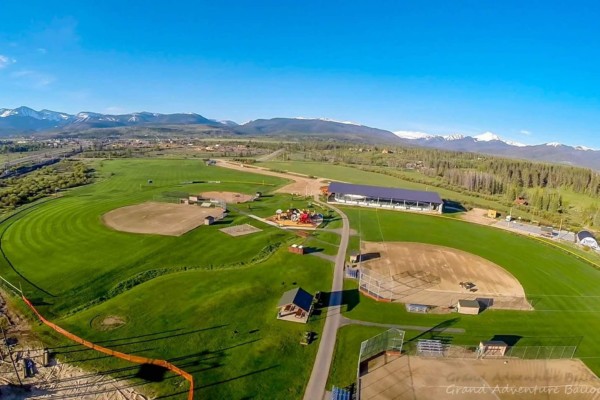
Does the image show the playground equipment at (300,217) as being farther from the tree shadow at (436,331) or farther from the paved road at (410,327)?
the tree shadow at (436,331)

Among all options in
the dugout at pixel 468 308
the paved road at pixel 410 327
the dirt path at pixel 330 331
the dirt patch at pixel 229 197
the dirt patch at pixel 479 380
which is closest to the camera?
the dirt patch at pixel 479 380

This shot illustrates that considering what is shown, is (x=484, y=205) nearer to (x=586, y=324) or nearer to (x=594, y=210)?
(x=594, y=210)

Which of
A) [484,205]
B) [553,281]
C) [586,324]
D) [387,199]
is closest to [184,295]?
[586,324]

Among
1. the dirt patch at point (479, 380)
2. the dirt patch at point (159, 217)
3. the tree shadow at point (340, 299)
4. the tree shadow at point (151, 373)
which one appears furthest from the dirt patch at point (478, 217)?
the tree shadow at point (151, 373)

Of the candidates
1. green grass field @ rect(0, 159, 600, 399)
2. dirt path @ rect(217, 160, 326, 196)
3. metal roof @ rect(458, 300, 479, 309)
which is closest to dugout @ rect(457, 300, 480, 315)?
metal roof @ rect(458, 300, 479, 309)

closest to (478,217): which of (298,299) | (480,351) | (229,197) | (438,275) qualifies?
(438,275)
